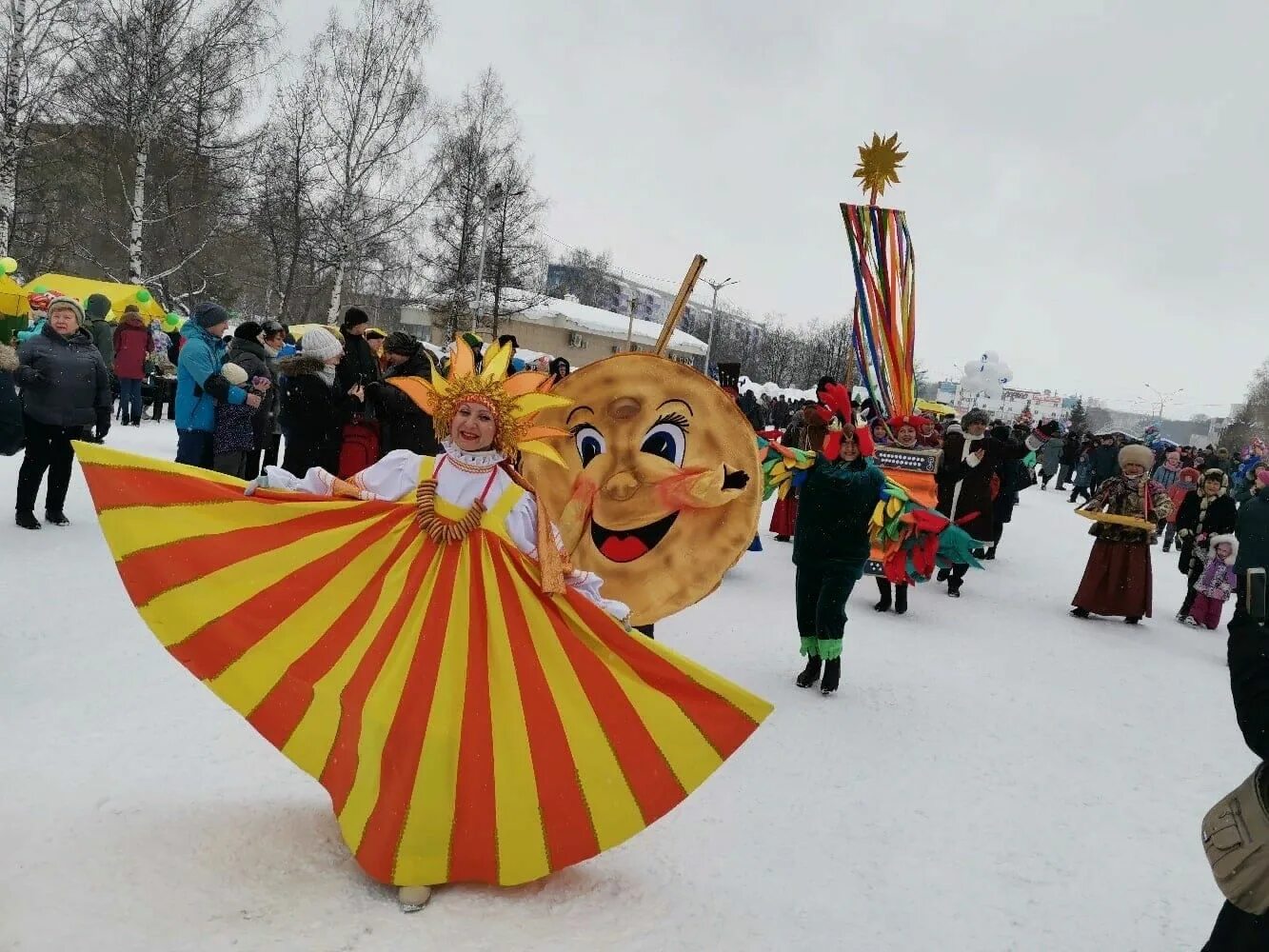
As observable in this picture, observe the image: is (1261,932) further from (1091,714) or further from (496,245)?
(496,245)

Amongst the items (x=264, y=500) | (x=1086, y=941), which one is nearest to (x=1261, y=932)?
(x=1086, y=941)

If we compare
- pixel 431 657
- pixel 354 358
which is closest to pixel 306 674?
pixel 431 657

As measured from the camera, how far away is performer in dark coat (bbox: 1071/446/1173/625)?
29.9ft

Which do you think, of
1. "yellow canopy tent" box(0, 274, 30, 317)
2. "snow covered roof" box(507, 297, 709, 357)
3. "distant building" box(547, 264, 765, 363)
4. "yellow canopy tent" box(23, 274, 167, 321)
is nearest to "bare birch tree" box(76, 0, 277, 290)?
"yellow canopy tent" box(23, 274, 167, 321)

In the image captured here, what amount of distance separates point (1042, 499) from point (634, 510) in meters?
19.8

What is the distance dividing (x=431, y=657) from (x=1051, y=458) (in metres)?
26.8

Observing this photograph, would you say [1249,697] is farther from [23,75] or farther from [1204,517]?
[23,75]

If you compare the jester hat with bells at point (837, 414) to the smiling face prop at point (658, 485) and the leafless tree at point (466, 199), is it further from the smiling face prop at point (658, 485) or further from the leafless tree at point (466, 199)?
the leafless tree at point (466, 199)

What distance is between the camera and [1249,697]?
84.8 inches

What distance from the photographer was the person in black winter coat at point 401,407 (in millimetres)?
6160

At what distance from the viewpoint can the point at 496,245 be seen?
32.5 meters

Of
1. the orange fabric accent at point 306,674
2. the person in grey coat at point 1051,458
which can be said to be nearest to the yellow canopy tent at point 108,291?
the orange fabric accent at point 306,674

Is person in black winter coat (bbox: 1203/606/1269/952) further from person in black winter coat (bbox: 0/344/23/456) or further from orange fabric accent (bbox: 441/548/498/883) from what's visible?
person in black winter coat (bbox: 0/344/23/456)

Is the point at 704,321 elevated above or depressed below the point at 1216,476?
above
